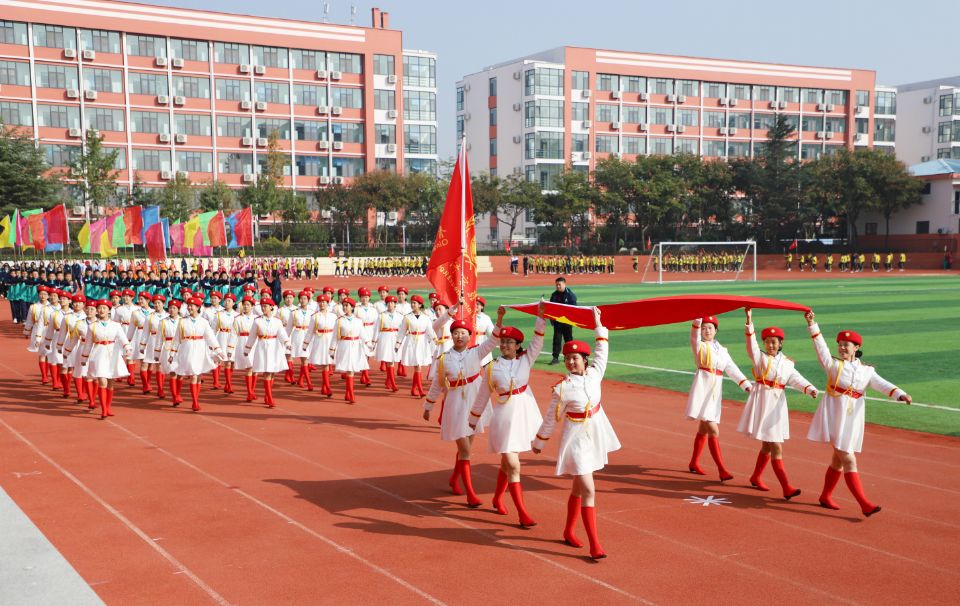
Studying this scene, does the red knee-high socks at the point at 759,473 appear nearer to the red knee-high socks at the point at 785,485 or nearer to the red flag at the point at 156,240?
the red knee-high socks at the point at 785,485

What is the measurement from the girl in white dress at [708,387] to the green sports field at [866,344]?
14.3 feet

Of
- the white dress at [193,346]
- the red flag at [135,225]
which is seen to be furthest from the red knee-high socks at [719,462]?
the red flag at [135,225]

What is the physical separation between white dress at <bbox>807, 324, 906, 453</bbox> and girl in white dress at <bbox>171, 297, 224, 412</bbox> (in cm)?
1000

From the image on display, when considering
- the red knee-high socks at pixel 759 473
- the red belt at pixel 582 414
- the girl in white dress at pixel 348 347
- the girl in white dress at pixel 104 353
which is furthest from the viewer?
the girl in white dress at pixel 348 347

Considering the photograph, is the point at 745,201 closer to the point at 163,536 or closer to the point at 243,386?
the point at 243,386

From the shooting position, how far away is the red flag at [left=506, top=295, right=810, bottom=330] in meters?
8.84

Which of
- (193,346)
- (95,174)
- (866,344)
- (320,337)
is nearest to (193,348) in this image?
(193,346)

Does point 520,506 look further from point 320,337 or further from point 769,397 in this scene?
point 320,337

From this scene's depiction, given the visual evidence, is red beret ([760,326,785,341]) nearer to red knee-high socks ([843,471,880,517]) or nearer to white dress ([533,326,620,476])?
red knee-high socks ([843,471,880,517])

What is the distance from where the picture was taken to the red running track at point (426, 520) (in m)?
6.79

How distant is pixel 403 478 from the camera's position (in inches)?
397

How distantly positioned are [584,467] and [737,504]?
8.22 feet

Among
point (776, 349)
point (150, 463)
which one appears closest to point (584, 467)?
→ point (776, 349)

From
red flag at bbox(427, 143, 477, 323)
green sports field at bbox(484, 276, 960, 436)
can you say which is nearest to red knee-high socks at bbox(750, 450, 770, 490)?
red flag at bbox(427, 143, 477, 323)
